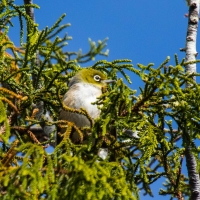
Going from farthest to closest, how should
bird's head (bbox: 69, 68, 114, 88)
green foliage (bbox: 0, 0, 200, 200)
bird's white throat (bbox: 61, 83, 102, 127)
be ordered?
bird's head (bbox: 69, 68, 114, 88) → bird's white throat (bbox: 61, 83, 102, 127) → green foliage (bbox: 0, 0, 200, 200)

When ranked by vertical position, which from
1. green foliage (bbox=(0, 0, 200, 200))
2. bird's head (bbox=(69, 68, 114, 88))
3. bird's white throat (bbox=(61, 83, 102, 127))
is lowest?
green foliage (bbox=(0, 0, 200, 200))

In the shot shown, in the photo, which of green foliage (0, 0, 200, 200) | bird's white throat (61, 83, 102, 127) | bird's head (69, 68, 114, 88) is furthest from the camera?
bird's head (69, 68, 114, 88)

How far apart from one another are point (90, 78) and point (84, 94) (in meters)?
0.48

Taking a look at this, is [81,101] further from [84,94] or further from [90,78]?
[90,78]

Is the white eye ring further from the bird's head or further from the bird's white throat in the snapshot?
the bird's white throat

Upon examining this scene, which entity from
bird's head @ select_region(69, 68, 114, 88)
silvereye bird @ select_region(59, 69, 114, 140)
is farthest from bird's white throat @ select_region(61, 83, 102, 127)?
bird's head @ select_region(69, 68, 114, 88)

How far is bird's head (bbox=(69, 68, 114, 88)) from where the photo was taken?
273 inches

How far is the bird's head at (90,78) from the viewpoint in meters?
6.94

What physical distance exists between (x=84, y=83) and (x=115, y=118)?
2.28m

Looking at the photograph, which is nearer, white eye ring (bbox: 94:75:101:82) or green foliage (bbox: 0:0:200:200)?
green foliage (bbox: 0:0:200:200)

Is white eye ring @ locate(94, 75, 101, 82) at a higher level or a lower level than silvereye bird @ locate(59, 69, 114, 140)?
higher

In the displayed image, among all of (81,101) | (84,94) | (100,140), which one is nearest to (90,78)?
(84,94)

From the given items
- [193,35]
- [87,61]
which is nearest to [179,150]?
[193,35]

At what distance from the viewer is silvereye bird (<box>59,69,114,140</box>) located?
6375 mm
